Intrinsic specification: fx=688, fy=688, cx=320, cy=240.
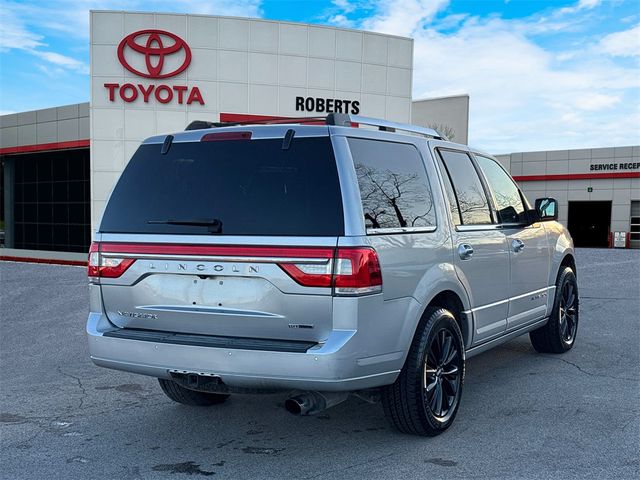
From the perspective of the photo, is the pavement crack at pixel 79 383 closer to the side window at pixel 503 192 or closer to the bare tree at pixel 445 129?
the side window at pixel 503 192

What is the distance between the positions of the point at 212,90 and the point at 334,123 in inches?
712

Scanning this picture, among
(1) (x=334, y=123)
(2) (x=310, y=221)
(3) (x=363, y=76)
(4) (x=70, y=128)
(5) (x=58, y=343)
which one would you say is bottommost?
(5) (x=58, y=343)

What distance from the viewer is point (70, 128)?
85.0ft

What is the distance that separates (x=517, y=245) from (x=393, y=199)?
2089mm

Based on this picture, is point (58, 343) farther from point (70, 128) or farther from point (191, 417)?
point (70, 128)

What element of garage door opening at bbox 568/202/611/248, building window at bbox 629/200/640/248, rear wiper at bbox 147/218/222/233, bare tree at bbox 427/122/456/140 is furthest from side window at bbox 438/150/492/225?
garage door opening at bbox 568/202/611/248

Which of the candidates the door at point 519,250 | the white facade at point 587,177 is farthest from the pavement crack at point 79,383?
the white facade at point 587,177

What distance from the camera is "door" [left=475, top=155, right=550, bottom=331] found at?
5.95 m

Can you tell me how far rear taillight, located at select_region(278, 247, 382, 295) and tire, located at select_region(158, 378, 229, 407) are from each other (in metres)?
1.83

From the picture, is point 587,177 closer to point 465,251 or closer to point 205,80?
point 205,80

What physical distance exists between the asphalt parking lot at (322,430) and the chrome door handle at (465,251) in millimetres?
1200

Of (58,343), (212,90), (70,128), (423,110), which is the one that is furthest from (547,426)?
(423,110)

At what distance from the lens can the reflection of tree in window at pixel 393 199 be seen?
413 cm

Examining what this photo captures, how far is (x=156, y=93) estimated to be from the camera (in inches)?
835
